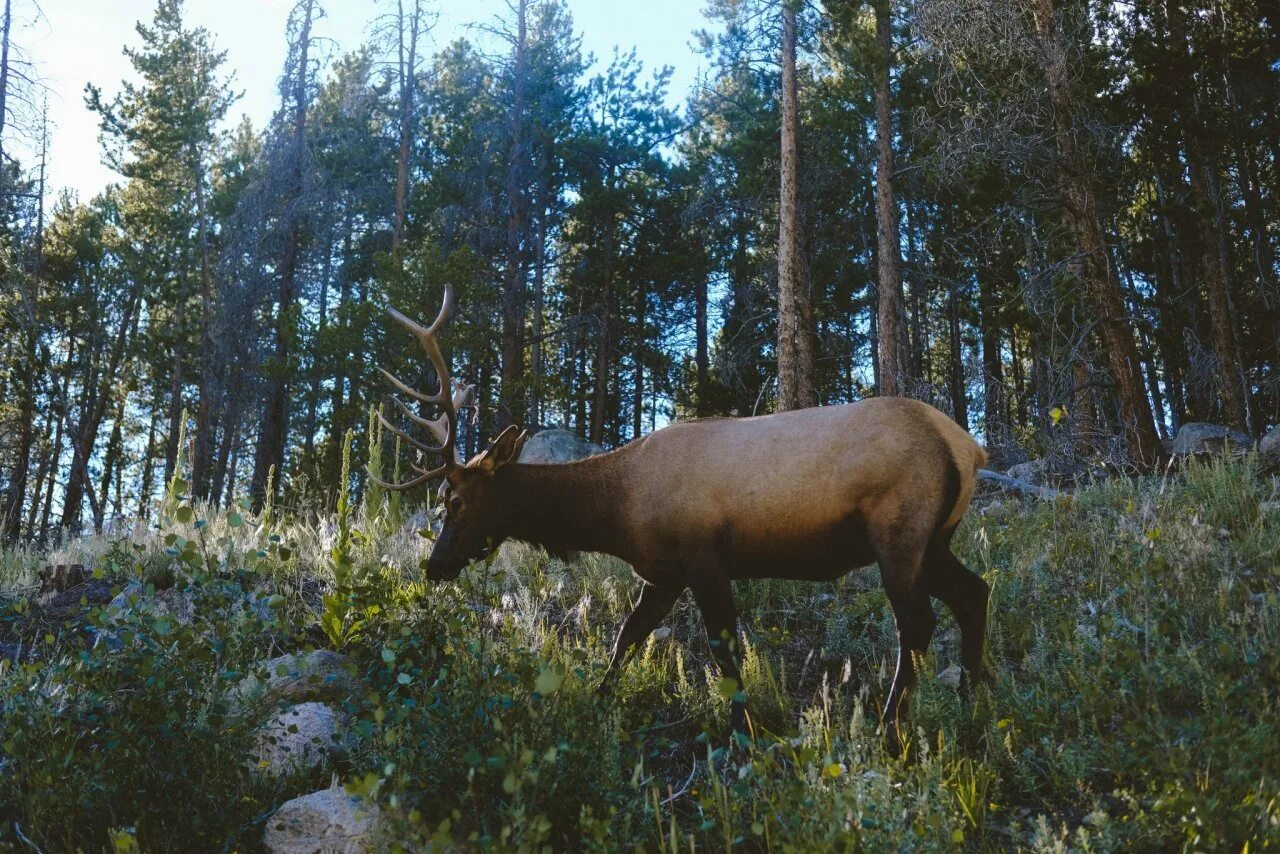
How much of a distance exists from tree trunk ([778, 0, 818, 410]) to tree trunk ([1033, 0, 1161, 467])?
3.46m

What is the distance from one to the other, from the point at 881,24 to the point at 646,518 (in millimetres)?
15103

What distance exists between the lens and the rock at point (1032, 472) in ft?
36.6

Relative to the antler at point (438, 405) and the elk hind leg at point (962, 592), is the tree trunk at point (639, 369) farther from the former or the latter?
the elk hind leg at point (962, 592)

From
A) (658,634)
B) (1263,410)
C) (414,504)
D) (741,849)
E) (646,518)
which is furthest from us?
(1263,410)

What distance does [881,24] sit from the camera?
1673 cm

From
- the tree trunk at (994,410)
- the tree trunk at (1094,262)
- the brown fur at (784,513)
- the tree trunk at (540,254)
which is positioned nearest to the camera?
the brown fur at (784,513)

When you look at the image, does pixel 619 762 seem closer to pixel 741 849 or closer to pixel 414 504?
pixel 741 849

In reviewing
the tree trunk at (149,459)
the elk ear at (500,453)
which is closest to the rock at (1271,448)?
the elk ear at (500,453)

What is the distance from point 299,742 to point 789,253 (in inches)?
403

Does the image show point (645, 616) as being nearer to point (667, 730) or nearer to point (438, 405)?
point (667, 730)

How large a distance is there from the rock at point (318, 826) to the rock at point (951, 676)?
2846 millimetres

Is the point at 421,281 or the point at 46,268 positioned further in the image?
the point at 46,268

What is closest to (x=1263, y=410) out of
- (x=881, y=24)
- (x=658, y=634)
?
(x=881, y=24)

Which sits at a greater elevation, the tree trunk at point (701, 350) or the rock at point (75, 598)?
the tree trunk at point (701, 350)
